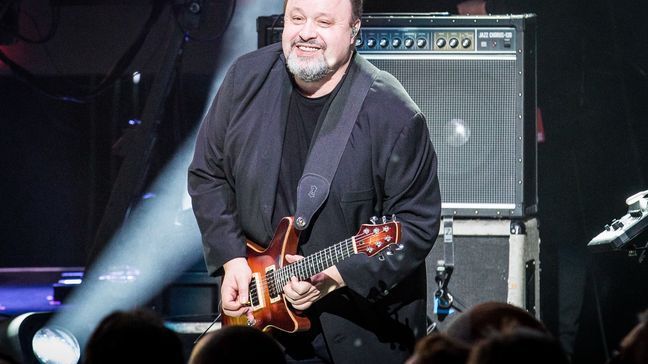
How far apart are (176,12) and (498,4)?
2.12 meters

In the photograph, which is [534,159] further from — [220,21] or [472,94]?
[220,21]

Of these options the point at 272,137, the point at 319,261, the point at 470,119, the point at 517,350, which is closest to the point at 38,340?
the point at 272,137

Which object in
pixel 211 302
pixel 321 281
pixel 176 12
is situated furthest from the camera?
pixel 176 12

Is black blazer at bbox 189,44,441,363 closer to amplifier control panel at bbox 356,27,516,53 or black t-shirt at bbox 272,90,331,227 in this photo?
black t-shirt at bbox 272,90,331,227

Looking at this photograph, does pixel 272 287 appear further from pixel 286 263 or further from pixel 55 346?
pixel 55 346

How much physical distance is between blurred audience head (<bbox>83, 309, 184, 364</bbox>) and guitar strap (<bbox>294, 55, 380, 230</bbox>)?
1253 mm

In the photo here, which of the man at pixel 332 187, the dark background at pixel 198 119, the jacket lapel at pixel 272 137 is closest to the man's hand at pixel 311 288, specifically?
the man at pixel 332 187

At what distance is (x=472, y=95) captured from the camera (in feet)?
17.1

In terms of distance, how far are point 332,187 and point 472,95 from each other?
4.79 feet

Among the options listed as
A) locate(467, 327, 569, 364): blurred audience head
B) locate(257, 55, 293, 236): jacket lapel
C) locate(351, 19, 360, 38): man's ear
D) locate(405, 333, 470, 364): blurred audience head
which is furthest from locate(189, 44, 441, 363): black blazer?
locate(467, 327, 569, 364): blurred audience head

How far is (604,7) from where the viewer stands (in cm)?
632

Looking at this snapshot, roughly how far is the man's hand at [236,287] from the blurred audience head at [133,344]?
4.12ft

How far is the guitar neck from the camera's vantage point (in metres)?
3.80

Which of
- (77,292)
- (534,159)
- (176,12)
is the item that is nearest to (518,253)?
(534,159)
